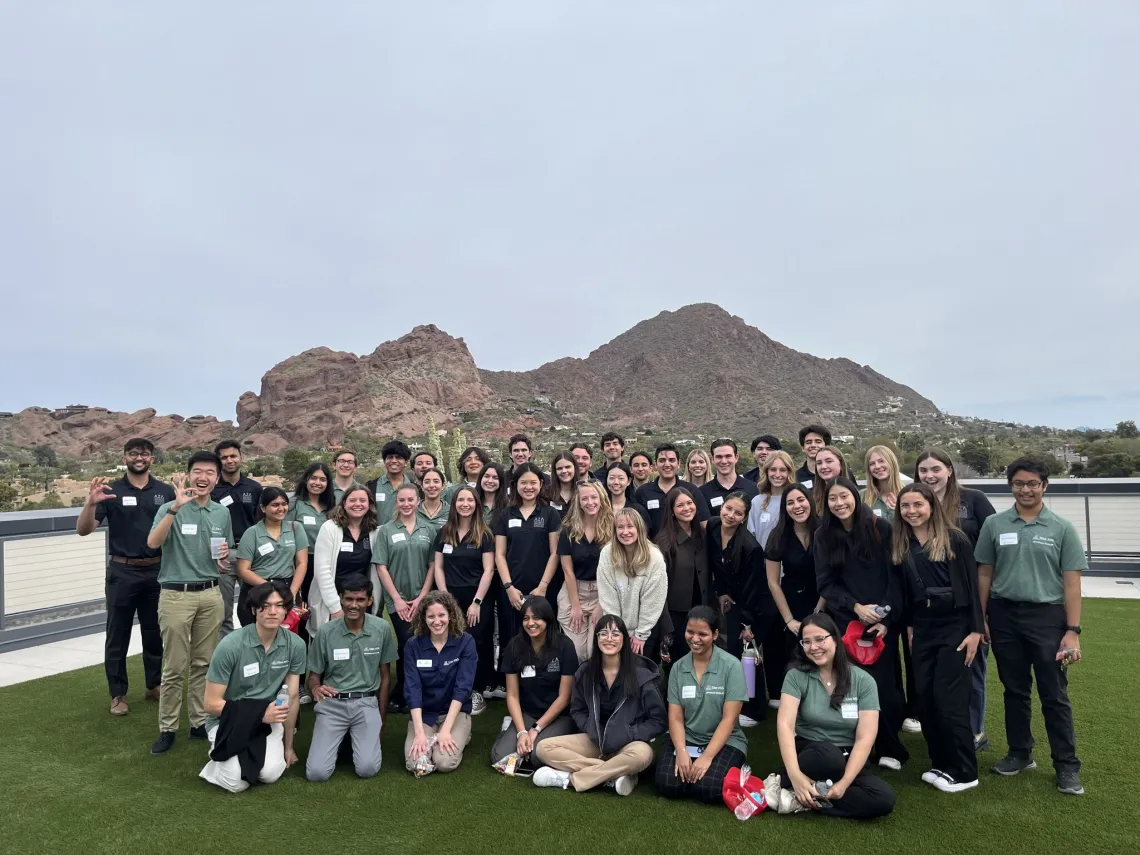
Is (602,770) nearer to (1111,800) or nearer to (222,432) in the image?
(1111,800)

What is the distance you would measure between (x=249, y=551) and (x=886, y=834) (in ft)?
14.4

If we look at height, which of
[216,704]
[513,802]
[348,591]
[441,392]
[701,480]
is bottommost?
[513,802]

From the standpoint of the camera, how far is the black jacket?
4.29 m

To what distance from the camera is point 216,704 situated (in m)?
4.31

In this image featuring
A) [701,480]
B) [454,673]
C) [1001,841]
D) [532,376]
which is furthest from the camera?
[532,376]

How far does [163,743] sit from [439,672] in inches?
78.5

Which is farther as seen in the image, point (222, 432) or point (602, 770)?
point (222, 432)

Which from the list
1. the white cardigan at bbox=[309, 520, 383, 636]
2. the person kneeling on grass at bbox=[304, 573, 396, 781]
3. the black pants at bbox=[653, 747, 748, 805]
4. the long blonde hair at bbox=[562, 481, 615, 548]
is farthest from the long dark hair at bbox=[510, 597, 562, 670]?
the white cardigan at bbox=[309, 520, 383, 636]

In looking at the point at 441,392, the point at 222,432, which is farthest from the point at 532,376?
the point at 222,432

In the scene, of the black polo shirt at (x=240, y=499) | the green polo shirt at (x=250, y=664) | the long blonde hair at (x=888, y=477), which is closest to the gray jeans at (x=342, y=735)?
the green polo shirt at (x=250, y=664)

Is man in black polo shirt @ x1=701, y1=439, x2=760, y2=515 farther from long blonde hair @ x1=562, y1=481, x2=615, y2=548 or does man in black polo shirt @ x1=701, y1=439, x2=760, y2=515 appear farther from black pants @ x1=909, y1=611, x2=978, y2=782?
black pants @ x1=909, y1=611, x2=978, y2=782

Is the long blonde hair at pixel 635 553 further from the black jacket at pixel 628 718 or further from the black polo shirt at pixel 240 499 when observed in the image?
the black polo shirt at pixel 240 499

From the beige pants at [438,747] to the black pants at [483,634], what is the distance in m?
0.63

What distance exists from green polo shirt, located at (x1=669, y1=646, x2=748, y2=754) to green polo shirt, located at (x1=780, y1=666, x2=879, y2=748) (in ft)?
1.03
